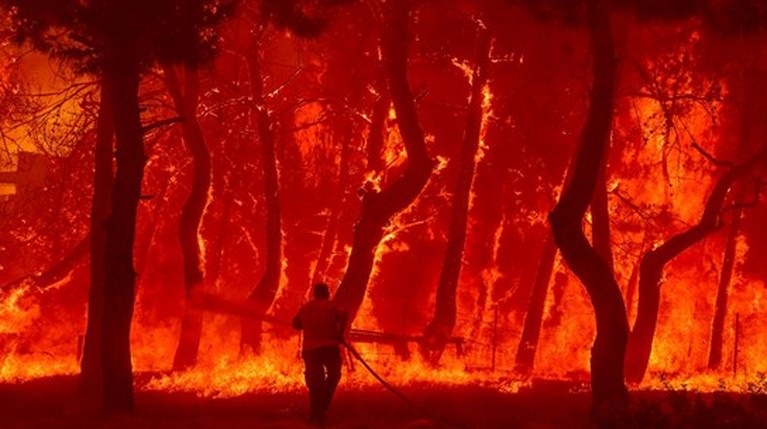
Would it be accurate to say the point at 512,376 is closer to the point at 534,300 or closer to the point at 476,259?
the point at 534,300

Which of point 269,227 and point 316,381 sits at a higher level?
point 269,227

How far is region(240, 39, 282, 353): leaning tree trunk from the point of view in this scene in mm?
27062

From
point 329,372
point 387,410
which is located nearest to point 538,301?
point 387,410

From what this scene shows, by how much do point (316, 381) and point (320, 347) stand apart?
0.44 m

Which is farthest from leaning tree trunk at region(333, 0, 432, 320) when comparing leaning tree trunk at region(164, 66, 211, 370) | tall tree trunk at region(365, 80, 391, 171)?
tall tree trunk at region(365, 80, 391, 171)

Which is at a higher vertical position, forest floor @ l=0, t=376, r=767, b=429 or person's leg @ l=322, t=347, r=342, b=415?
person's leg @ l=322, t=347, r=342, b=415

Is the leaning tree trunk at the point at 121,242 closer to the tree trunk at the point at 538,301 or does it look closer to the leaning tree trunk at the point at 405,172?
the leaning tree trunk at the point at 405,172

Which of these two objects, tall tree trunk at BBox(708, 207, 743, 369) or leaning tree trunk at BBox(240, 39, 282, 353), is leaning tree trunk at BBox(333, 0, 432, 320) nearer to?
leaning tree trunk at BBox(240, 39, 282, 353)

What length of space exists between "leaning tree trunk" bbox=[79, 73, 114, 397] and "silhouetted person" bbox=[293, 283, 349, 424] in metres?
4.51

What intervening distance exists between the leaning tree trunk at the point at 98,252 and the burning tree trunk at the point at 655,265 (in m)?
11.9

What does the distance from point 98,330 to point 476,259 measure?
23939 millimetres

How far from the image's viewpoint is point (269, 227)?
28578 millimetres

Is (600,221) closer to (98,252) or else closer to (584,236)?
(584,236)

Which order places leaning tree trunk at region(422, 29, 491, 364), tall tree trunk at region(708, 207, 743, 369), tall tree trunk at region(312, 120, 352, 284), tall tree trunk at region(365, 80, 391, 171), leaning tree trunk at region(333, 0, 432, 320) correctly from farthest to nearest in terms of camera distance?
tall tree trunk at region(708, 207, 743, 369), tall tree trunk at region(312, 120, 352, 284), tall tree trunk at region(365, 80, 391, 171), leaning tree trunk at region(422, 29, 491, 364), leaning tree trunk at region(333, 0, 432, 320)
